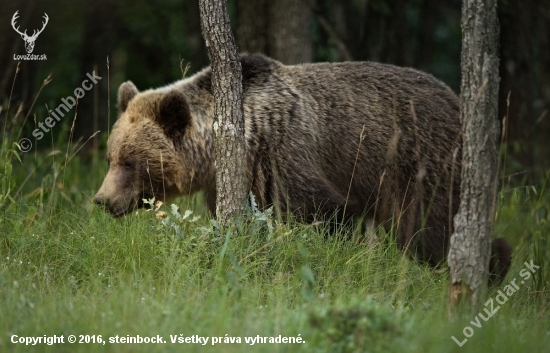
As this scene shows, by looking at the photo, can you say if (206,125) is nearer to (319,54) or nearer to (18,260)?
(18,260)

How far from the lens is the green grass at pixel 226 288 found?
130 inches

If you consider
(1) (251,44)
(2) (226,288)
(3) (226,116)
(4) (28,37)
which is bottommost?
(2) (226,288)

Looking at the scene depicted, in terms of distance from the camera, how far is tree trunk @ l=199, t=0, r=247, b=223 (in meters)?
4.59

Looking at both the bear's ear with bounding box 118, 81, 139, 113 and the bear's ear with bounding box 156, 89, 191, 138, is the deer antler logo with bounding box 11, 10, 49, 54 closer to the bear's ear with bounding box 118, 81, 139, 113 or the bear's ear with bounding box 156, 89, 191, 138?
the bear's ear with bounding box 118, 81, 139, 113

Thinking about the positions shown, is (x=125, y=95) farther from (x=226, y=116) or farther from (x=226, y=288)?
(x=226, y=288)

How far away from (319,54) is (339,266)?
549cm

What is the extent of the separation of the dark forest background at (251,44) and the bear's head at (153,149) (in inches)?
17.9

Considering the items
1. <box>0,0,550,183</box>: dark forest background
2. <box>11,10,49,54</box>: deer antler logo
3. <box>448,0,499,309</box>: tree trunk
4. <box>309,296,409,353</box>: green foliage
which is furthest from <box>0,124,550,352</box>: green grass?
<box>11,10,49,54</box>: deer antler logo

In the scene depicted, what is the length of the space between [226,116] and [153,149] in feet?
A: 3.43

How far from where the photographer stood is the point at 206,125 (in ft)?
18.1

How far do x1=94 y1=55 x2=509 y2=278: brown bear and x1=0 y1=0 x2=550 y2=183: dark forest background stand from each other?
59 centimetres

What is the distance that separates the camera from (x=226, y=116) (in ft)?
15.3

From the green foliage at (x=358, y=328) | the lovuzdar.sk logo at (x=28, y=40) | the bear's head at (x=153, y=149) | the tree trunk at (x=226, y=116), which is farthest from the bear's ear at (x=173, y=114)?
the green foliage at (x=358, y=328)

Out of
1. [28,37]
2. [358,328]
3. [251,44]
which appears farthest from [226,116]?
[28,37]
